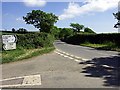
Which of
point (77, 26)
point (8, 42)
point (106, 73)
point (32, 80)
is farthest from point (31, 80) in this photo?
point (77, 26)

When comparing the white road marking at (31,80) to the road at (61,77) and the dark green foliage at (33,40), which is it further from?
the dark green foliage at (33,40)

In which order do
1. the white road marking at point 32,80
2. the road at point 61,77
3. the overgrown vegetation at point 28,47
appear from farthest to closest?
1. the overgrown vegetation at point 28,47
2. the white road marking at point 32,80
3. the road at point 61,77

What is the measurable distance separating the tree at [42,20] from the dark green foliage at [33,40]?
1700 inches

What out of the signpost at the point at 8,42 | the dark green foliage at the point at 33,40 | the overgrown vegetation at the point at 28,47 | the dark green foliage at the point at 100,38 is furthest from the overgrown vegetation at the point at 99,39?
the signpost at the point at 8,42

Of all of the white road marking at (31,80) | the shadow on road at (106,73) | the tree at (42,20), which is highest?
the tree at (42,20)

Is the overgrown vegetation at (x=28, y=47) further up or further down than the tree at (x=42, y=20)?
further down

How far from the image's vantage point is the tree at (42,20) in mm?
66812

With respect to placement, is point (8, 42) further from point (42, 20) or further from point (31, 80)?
point (42, 20)

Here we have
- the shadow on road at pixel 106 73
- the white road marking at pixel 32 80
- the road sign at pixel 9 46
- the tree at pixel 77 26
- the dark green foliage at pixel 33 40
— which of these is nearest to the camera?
the shadow on road at pixel 106 73

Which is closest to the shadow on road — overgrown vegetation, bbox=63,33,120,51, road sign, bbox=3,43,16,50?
road sign, bbox=3,43,16,50

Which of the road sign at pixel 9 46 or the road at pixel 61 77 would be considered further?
the road sign at pixel 9 46

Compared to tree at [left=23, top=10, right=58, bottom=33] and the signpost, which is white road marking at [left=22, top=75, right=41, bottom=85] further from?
tree at [left=23, top=10, right=58, bottom=33]

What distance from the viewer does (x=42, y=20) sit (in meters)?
67.9

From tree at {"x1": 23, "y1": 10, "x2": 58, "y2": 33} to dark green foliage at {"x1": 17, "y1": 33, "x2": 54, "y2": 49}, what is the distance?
43178mm
